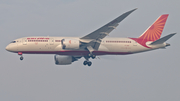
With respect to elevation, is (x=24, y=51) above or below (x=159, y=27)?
below

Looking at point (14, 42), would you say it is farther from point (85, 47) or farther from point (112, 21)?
point (112, 21)

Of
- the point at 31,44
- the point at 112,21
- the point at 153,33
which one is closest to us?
the point at 112,21

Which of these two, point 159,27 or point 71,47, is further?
point 159,27

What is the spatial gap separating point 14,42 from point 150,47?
79.2ft

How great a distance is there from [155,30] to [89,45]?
13864 mm

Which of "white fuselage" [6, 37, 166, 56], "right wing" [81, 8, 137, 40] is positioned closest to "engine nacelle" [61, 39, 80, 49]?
"white fuselage" [6, 37, 166, 56]

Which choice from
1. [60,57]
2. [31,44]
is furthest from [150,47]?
[31,44]

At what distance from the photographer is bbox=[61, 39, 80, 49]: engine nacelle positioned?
55572 millimetres

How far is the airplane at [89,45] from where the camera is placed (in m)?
56.0

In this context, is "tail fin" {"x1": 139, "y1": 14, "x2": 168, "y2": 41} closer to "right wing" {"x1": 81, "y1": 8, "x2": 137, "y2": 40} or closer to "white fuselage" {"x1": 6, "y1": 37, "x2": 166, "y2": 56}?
"white fuselage" {"x1": 6, "y1": 37, "x2": 166, "y2": 56}

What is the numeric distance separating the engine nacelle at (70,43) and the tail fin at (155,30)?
13.1 meters

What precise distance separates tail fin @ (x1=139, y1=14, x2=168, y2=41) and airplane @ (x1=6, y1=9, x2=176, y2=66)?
1.99 feet

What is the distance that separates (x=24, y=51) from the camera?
188 ft

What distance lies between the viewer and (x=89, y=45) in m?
57.7
